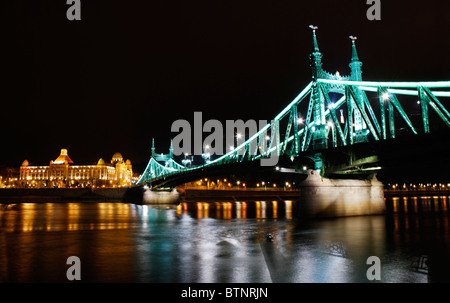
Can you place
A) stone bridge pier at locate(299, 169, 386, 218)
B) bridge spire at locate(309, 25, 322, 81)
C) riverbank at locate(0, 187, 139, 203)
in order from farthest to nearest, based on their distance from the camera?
riverbank at locate(0, 187, 139, 203) < bridge spire at locate(309, 25, 322, 81) < stone bridge pier at locate(299, 169, 386, 218)

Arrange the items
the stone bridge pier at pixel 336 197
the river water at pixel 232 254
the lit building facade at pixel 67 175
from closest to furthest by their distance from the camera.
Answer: the river water at pixel 232 254, the stone bridge pier at pixel 336 197, the lit building facade at pixel 67 175

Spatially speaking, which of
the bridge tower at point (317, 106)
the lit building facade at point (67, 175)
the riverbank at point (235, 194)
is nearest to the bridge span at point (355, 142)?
the bridge tower at point (317, 106)

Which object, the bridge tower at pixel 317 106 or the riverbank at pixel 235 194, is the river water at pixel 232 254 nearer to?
the bridge tower at pixel 317 106

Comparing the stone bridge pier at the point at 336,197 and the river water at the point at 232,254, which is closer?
the river water at the point at 232,254

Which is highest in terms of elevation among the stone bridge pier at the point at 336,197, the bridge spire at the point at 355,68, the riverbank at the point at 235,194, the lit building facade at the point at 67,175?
the bridge spire at the point at 355,68

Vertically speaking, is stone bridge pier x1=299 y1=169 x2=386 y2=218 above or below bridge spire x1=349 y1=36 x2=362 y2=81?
below

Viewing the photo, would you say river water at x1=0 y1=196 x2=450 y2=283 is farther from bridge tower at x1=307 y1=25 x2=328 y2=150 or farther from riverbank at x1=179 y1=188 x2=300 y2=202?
riverbank at x1=179 y1=188 x2=300 y2=202

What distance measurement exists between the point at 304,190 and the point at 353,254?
1657 cm

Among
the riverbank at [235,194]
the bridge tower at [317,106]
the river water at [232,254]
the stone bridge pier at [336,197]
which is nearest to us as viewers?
the river water at [232,254]

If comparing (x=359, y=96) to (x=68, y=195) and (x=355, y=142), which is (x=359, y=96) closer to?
(x=355, y=142)

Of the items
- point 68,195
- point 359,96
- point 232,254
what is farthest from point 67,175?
point 232,254

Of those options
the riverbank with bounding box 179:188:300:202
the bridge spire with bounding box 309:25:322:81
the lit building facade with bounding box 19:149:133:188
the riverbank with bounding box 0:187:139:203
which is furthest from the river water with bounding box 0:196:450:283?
the lit building facade with bounding box 19:149:133:188
